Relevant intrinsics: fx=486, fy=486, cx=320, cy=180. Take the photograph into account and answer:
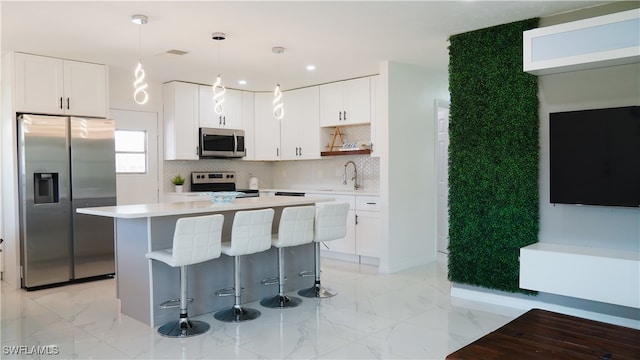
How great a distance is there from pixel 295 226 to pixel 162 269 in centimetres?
121

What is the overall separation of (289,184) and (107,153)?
331cm

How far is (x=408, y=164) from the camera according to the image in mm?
6117

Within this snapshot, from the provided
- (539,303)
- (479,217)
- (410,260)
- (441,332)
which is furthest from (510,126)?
(410,260)

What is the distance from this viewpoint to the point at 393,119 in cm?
591

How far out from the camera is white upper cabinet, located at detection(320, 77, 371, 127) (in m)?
6.59

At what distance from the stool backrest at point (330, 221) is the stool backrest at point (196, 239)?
1169 millimetres

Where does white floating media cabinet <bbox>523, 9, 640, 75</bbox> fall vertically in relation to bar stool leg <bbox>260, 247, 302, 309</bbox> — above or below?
above

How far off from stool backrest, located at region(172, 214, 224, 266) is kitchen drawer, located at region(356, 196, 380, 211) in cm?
280

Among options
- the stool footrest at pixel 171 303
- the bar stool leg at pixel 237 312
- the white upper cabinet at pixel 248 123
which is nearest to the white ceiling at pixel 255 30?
the white upper cabinet at pixel 248 123

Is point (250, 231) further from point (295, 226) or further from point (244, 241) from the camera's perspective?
point (295, 226)

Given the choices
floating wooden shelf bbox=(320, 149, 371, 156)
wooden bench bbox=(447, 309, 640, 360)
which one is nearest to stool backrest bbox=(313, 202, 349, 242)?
floating wooden shelf bbox=(320, 149, 371, 156)

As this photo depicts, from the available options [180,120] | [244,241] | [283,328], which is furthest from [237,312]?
[180,120]

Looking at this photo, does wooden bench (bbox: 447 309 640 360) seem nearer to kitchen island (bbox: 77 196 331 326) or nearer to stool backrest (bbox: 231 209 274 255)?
stool backrest (bbox: 231 209 274 255)

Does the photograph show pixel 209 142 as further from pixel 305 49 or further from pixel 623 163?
pixel 623 163
